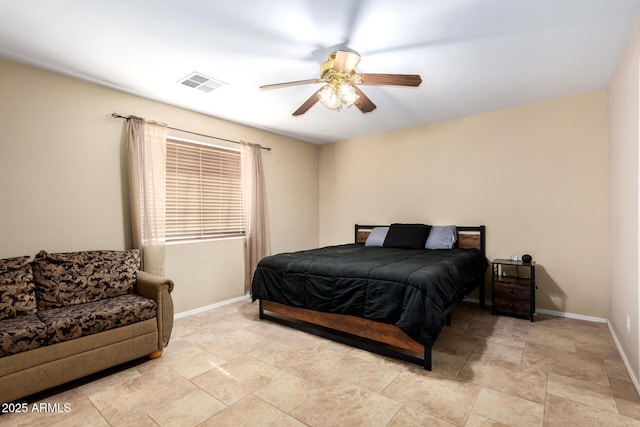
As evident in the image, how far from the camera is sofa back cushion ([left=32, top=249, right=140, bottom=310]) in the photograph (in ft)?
8.05

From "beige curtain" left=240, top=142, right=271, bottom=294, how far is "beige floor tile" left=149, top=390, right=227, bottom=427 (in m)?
2.41

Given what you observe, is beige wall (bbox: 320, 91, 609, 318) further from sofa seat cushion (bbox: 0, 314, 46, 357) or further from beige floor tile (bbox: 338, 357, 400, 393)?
sofa seat cushion (bbox: 0, 314, 46, 357)

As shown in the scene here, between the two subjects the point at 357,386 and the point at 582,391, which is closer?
the point at 582,391

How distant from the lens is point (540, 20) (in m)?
2.09

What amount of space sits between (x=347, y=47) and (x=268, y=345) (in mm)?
2674

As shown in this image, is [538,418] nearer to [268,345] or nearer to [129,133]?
[268,345]

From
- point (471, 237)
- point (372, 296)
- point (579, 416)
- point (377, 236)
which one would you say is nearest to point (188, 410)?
point (372, 296)

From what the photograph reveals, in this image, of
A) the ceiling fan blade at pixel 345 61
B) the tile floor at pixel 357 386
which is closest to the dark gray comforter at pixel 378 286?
the tile floor at pixel 357 386

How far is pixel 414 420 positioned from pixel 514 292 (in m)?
2.34

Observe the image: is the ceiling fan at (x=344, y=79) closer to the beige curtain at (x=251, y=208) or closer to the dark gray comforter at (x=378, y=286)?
the dark gray comforter at (x=378, y=286)

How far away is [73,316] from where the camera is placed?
7.20 feet

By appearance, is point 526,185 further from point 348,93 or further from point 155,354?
point 155,354

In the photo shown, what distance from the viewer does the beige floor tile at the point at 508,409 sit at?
68.2 inches

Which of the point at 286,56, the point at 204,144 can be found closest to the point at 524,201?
the point at 286,56
